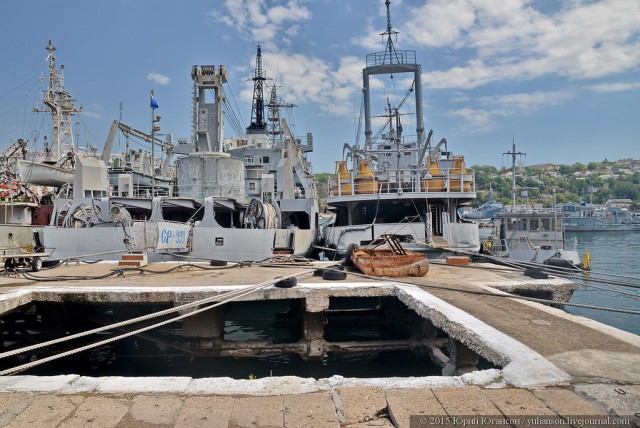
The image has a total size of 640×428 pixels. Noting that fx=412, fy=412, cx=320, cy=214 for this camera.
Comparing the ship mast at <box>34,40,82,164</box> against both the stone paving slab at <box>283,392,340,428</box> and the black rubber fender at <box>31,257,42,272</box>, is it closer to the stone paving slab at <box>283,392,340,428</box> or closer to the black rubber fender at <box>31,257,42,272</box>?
the black rubber fender at <box>31,257,42,272</box>

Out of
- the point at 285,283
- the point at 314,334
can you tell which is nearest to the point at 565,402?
the point at 285,283

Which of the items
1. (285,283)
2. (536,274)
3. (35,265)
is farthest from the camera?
(35,265)

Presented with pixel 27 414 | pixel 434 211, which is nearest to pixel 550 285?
pixel 27 414

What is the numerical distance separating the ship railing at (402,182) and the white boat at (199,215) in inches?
137

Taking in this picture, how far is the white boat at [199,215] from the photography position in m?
14.3

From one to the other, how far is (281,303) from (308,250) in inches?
238

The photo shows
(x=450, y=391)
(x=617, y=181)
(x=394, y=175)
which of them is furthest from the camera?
(x=617, y=181)

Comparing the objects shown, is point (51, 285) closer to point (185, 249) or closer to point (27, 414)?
point (27, 414)

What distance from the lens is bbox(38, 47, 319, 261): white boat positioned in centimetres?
1430

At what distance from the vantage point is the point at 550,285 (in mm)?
7883

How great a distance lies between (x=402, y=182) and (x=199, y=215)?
35.6 ft

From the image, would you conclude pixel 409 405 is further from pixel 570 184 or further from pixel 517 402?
pixel 570 184

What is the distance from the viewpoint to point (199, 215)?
21.6 metres

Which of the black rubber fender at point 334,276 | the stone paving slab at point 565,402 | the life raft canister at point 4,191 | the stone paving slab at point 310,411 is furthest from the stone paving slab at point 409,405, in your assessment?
the life raft canister at point 4,191
